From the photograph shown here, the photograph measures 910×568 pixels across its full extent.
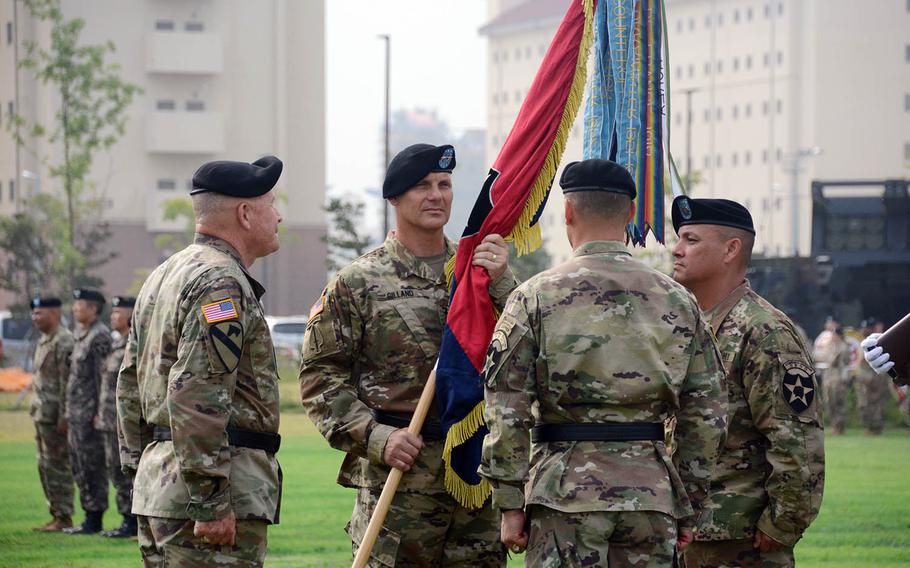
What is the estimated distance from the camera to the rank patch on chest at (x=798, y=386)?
573 cm

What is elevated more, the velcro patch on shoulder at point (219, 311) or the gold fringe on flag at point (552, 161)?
the gold fringe on flag at point (552, 161)

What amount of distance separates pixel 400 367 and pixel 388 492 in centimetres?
57

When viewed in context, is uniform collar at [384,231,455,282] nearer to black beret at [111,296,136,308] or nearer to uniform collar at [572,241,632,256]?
uniform collar at [572,241,632,256]

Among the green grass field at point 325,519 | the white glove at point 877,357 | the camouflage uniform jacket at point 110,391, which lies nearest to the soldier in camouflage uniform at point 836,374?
the green grass field at point 325,519

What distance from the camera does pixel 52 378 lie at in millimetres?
13289

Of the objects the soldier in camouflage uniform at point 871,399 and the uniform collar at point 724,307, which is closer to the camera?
the uniform collar at point 724,307

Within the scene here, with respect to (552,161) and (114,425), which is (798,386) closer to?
(552,161)

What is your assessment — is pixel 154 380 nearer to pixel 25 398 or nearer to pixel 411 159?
pixel 411 159

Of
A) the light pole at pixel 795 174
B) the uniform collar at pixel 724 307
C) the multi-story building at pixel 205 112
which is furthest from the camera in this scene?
the light pole at pixel 795 174

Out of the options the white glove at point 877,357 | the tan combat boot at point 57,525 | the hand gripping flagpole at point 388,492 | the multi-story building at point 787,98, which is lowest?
the tan combat boot at point 57,525

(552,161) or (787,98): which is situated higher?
(787,98)

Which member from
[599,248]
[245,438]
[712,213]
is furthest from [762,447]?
[245,438]

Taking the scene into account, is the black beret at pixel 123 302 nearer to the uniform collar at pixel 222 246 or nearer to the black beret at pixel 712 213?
the uniform collar at pixel 222 246

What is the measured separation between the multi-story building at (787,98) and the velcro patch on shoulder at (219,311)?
7047 cm
